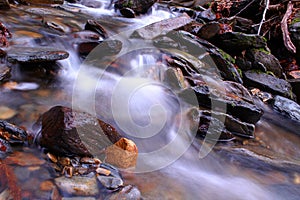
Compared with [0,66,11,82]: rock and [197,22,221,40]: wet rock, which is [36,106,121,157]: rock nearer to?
[0,66,11,82]: rock

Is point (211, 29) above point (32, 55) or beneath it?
above

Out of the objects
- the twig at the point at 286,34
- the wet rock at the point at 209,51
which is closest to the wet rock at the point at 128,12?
the wet rock at the point at 209,51

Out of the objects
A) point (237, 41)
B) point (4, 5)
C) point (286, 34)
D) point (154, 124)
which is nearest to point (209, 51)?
point (237, 41)

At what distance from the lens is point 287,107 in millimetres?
5180

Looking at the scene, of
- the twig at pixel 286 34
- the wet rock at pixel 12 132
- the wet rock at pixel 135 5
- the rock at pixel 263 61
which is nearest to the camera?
the wet rock at pixel 12 132

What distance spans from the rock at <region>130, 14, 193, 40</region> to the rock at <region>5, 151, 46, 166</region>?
404 centimetres

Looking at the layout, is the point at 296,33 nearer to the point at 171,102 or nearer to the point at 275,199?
the point at 171,102

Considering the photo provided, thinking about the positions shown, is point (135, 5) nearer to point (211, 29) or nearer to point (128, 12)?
point (128, 12)

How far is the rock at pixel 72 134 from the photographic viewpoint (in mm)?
2457

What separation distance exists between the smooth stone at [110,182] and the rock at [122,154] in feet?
0.73

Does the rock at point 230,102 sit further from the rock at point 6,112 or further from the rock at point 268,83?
the rock at point 6,112

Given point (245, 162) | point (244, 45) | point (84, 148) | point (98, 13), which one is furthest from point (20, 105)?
point (98, 13)

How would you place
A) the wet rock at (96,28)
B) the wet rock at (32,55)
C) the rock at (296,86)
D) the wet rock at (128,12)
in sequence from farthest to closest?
the wet rock at (128,12) → the rock at (296,86) → the wet rock at (96,28) → the wet rock at (32,55)

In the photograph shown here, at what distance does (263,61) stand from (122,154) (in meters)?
4.66
